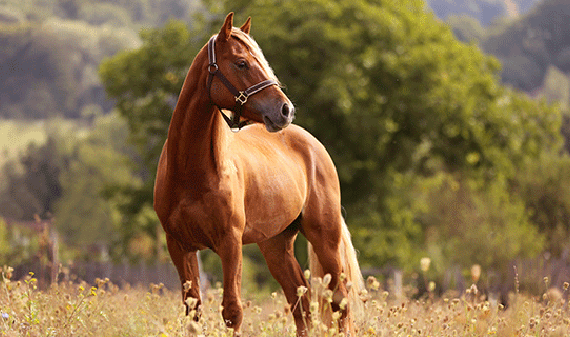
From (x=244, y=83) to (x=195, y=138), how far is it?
0.60 meters

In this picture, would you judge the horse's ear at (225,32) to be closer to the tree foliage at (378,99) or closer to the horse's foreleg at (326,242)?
the horse's foreleg at (326,242)

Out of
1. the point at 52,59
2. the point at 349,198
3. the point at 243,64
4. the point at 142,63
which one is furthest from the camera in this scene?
the point at 52,59

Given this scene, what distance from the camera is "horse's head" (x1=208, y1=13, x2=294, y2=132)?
15.9 feet

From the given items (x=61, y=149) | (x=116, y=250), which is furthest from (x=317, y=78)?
(x=61, y=149)

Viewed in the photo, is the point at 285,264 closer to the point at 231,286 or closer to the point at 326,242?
the point at 326,242

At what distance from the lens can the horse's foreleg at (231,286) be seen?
197 inches

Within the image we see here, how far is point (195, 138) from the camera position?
5.19 meters

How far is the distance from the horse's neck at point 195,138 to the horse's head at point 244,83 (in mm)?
164

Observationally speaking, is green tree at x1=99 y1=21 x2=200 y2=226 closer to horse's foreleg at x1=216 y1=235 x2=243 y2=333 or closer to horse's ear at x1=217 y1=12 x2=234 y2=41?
horse's ear at x1=217 y1=12 x2=234 y2=41

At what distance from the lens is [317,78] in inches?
782

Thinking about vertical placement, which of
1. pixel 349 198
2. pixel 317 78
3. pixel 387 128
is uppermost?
pixel 317 78

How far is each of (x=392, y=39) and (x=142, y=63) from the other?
874 centimetres

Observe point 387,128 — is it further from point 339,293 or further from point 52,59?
point 52,59

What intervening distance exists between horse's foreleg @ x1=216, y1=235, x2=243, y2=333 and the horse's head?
37.2 inches
